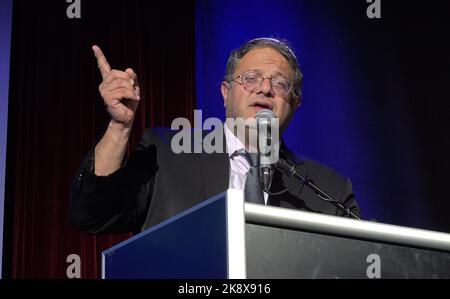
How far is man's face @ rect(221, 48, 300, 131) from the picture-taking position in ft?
6.87

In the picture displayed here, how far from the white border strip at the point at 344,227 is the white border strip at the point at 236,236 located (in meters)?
0.02

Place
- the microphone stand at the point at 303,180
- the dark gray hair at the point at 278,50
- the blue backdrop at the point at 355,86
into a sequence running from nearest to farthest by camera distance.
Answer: the microphone stand at the point at 303,180
the dark gray hair at the point at 278,50
the blue backdrop at the point at 355,86

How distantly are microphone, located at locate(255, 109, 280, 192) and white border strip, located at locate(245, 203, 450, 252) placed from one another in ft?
1.60

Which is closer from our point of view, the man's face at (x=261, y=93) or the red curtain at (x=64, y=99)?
the man's face at (x=261, y=93)

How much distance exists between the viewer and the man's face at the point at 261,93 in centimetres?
209

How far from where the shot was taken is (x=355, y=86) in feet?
11.4

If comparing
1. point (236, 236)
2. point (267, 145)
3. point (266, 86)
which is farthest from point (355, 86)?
point (236, 236)

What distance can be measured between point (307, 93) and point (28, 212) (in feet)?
5.02

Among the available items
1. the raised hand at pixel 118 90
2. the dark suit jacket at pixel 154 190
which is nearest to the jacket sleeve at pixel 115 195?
the dark suit jacket at pixel 154 190

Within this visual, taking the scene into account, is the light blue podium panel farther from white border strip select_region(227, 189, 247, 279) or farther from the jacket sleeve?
the jacket sleeve

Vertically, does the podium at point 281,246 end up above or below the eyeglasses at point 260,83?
below

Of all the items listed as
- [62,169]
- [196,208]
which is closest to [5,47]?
[62,169]

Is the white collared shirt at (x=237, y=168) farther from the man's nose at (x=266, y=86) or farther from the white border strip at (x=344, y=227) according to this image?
the white border strip at (x=344, y=227)

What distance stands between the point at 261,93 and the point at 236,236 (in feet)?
4.08
